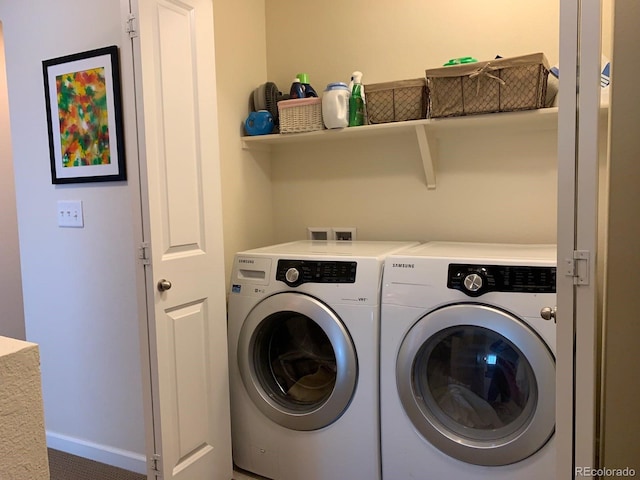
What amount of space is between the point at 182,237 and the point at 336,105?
2.85ft

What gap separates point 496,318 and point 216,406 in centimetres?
109

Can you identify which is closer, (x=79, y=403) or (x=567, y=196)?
(x=567, y=196)

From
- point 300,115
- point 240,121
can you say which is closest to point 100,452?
point 240,121

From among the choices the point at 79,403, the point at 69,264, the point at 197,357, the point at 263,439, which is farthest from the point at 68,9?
the point at 263,439

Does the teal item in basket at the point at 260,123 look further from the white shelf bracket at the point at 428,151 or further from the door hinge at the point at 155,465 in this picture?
the door hinge at the point at 155,465

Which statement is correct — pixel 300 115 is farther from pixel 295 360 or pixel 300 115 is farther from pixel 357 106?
pixel 295 360

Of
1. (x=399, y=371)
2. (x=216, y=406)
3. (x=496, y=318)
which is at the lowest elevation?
(x=216, y=406)

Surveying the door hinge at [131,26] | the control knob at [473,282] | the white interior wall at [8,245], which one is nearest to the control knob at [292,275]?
the control knob at [473,282]

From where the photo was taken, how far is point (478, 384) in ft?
5.49

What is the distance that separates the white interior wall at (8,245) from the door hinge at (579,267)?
9.69ft

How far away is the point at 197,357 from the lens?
1.88m

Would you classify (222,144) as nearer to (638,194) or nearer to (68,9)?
(68,9)

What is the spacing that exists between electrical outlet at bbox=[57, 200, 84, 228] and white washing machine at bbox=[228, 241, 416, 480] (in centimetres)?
70

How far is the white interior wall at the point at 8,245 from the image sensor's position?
2951 mm
